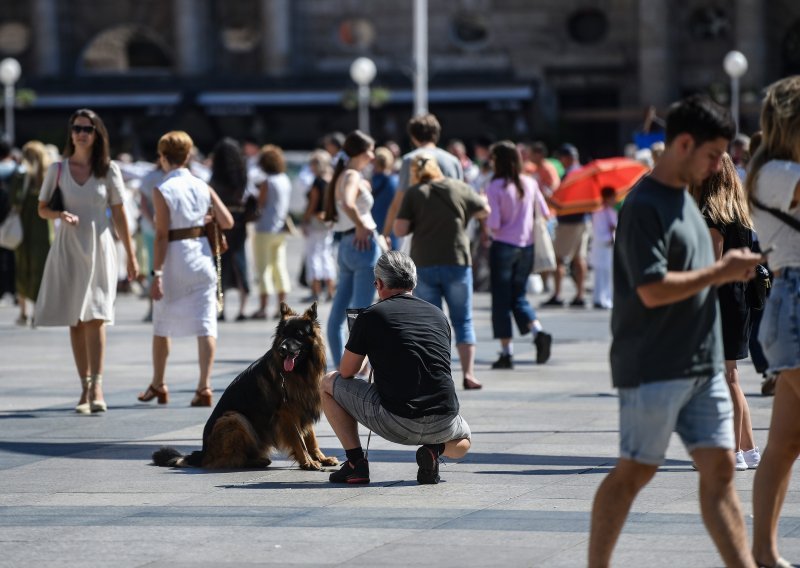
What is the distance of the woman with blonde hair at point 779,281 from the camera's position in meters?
6.46

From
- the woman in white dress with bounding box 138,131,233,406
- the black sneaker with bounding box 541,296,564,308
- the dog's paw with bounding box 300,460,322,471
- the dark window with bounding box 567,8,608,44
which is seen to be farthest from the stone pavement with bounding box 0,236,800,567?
the dark window with bounding box 567,8,608,44

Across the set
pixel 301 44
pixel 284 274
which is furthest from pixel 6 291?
pixel 301 44

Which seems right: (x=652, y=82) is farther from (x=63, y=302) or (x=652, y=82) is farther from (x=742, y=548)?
(x=742, y=548)

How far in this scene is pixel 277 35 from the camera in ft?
175

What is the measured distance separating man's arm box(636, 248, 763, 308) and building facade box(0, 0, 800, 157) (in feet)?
136

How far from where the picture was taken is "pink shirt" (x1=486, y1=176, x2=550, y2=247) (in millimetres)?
14273

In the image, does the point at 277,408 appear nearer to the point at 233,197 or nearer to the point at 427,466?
the point at 427,466

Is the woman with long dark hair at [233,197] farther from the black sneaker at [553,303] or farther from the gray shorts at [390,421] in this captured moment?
the gray shorts at [390,421]

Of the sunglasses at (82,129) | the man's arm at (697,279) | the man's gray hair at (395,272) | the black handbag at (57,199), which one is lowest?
the man's gray hair at (395,272)

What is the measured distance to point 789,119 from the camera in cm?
654

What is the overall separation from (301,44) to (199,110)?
4.60m

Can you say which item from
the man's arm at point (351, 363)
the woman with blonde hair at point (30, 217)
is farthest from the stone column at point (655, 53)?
the man's arm at point (351, 363)

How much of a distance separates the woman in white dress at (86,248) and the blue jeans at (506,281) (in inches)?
143

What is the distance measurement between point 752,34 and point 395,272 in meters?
42.0
